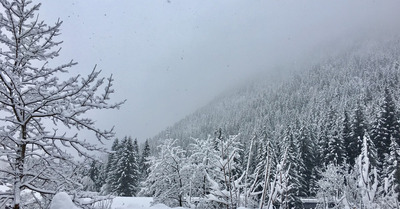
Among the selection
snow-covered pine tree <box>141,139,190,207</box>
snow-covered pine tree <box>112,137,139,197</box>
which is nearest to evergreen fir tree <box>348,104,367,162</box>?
snow-covered pine tree <box>112,137,139,197</box>

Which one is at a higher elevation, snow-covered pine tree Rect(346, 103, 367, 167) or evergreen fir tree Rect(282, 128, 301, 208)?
snow-covered pine tree Rect(346, 103, 367, 167)

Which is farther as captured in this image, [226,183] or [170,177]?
[170,177]

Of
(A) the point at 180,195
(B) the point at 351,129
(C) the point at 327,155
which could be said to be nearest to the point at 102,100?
(A) the point at 180,195

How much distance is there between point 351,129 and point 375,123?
2985 mm

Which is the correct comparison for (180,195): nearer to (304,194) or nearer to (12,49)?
(12,49)

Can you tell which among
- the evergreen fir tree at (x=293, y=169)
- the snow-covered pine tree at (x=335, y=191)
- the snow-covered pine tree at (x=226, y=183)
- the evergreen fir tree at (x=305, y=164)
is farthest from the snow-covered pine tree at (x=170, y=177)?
the evergreen fir tree at (x=305, y=164)

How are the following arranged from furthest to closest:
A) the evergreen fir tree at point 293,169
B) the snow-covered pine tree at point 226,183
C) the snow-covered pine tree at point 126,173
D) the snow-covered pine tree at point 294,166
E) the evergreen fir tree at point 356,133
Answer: the evergreen fir tree at point 356,133 → the snow-covered pine tree at point 126,173 → the snow-covered pine tree at point 294,166 → the evergreen fir tree at point 293,169 → the snow-covered pine tree at point 226,183

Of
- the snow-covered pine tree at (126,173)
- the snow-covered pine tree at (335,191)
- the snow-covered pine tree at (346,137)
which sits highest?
the snow-covered pine tree at (346,137)

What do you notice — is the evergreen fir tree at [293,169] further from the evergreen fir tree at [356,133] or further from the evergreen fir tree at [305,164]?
the evergreen fir tree at [356,133]

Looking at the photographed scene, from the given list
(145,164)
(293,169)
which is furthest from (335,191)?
(145,164)

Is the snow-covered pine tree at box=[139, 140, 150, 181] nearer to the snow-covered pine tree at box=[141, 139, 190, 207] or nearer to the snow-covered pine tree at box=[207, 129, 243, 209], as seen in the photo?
the snow-covered pine tree at box=[141, 139, 190, 207]

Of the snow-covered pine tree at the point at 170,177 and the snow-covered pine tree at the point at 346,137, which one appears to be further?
the snow-covered pine tree at the point at 346,137

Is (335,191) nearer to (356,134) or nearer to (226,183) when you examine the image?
(226,183)

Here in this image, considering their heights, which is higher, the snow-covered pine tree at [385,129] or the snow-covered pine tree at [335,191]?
the snow-covered pine tree at [385,129]
